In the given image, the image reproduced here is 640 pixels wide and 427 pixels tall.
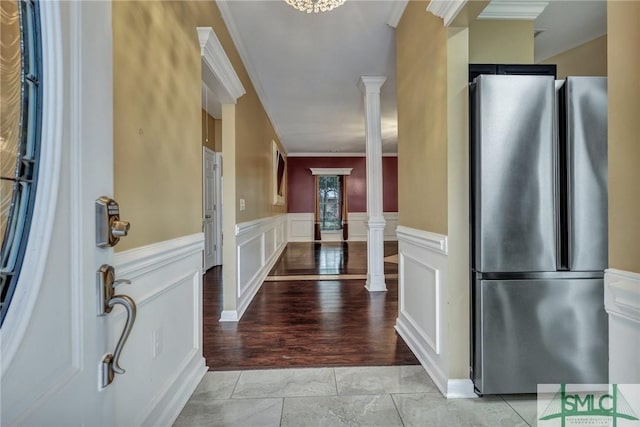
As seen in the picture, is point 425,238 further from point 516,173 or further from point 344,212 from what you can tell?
point 344,212

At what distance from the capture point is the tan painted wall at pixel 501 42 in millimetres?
2176

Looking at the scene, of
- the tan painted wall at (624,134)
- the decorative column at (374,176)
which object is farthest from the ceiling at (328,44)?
the tan painted wall at (624,134)

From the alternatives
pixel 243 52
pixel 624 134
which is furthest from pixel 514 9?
pixel 243 52

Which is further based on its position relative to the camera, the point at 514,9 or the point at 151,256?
the point at 514,9

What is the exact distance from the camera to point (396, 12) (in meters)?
2.46

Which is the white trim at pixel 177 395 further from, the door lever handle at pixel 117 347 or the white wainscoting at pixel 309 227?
the white wainscoting at pixel 309 227

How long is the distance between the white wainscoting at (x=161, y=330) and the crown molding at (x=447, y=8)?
70.4 inches

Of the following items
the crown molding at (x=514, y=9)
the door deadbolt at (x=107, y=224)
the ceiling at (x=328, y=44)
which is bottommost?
the door deadbolt at (x=107, y=224)

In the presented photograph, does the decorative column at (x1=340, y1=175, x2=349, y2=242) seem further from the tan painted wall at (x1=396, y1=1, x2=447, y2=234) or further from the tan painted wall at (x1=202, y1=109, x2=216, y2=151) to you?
the tan painted wall at (x1=396, y1=1, x2=447, y2=234)

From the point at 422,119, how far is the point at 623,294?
1554 millimetres

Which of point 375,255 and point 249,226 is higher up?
point 249,226

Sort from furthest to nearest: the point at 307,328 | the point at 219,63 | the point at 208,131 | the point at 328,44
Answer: the point at 208,131 < the point at 328,44 < the point at 307,328 < the point at 219,63

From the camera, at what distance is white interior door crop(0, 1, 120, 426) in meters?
0.50

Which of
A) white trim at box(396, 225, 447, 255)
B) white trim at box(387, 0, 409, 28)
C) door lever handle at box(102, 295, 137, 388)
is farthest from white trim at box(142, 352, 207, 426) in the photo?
white trim at box(387, 0, 409, 28)
